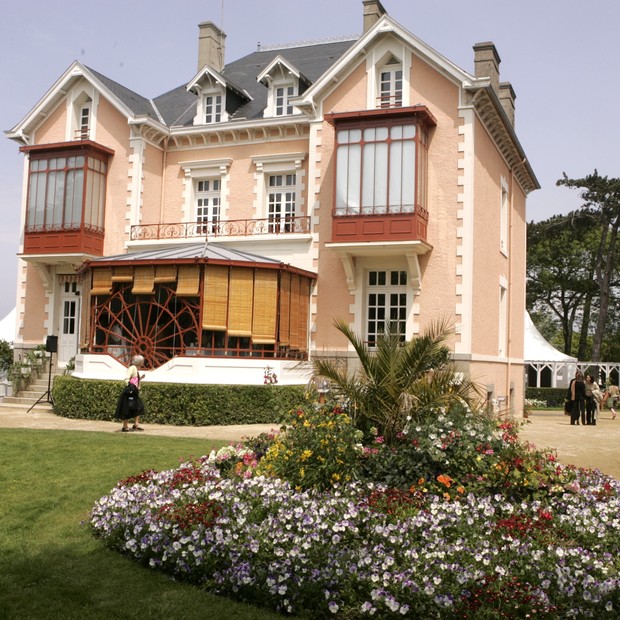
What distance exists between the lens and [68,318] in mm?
24031

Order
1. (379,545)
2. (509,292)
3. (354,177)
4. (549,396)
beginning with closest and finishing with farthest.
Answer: (379,545) → (354,177) → (509,292) → (549,396)

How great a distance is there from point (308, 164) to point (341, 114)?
2777mm

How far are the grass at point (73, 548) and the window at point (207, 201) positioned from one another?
1258cm

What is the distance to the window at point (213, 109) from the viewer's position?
23.9m

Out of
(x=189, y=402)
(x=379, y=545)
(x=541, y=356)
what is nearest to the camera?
Answer: (x=379, y=545)

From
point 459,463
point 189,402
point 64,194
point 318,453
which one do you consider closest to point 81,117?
point 64,194

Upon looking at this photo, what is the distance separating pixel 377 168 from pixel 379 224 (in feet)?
4.91

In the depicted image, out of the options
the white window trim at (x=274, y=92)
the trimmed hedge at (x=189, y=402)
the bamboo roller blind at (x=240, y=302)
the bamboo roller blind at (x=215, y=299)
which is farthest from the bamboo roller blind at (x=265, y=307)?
the white window trim at (x=274, y=92)

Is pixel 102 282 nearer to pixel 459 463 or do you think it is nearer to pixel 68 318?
pixel 68 318

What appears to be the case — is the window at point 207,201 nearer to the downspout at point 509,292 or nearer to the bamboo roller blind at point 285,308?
the bamboo roller blind at point 285,308

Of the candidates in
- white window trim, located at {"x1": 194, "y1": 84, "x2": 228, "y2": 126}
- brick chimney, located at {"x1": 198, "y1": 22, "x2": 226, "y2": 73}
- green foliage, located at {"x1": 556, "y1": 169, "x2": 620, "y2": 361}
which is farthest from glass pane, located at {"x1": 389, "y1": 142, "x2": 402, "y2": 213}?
green foliage, located at {"x1": 556, "y1": 169, "x2": 620, "y2": 361}

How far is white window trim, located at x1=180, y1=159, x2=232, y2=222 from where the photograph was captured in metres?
23.3

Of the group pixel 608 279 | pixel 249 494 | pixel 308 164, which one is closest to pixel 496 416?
pixel 249 494

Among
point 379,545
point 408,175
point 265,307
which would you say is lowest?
point 379,545
